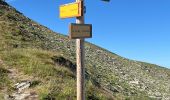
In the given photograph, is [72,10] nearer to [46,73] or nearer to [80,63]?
[80,63]

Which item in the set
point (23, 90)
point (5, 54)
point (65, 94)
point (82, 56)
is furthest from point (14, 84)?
point (82, 56)

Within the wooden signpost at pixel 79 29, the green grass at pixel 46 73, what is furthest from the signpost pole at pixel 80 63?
the green grass at pixel 46 73

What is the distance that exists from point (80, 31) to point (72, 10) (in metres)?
0.85

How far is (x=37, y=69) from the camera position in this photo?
2269cm

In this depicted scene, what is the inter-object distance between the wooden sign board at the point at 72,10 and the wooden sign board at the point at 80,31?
1.47ft

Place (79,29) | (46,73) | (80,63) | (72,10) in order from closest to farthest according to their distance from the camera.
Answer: (79,29)
(72,10)
(80,63)
(46,73)

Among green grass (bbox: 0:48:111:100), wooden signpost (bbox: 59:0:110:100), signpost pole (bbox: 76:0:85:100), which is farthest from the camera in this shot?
green grass (bbox: 0:48:111:100)

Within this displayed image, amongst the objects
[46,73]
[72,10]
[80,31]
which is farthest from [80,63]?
[46,73]

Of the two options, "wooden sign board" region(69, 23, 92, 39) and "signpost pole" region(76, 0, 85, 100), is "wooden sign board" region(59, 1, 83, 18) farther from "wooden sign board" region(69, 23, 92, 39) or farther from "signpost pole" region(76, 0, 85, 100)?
"wooden sign board" region(69, 23, 92, 39)

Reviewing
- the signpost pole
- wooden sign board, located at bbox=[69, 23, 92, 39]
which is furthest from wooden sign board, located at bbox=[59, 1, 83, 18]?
wooden sign board, located at bbox=[69, 23, 92, 39]

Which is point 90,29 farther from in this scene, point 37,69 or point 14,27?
point 14,27

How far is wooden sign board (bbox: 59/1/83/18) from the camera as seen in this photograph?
14.5 m

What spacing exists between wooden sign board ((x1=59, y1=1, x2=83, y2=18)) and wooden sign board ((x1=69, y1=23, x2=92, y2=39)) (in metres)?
0.45

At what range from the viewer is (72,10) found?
14.7 meters
